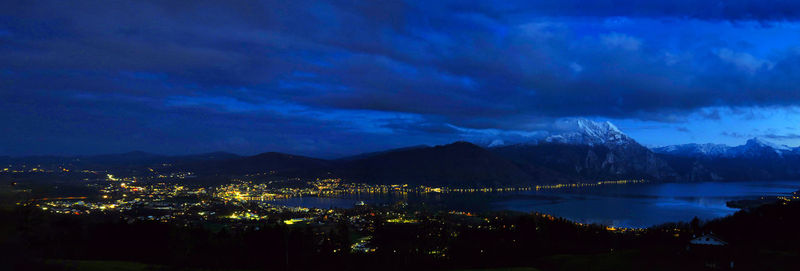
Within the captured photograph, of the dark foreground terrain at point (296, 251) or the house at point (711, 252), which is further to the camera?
the house at point (711, 252)

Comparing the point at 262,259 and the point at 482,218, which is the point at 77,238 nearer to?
the point at 262,259

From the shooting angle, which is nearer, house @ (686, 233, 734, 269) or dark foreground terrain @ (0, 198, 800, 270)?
dark foreground terrain @ (0, 198, 800, 270)

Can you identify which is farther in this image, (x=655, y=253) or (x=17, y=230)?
(x=655, y=253)

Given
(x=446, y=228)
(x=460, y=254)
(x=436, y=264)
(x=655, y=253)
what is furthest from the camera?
(x=446, y=228)

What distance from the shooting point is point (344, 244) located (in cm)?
5256

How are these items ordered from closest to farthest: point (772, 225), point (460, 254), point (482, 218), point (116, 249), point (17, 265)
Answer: point (17, 265), point (116, 249), point (460, 254), point (772, 225), point (482, 218)

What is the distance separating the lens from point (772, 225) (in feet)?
214

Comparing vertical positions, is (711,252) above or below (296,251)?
above

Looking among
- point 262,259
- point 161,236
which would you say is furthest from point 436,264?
point 161,236

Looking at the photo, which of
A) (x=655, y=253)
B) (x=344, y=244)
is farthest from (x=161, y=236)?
(x=655, y=253)

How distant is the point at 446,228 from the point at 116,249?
6183 centimetres

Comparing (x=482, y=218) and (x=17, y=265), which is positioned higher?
(x=17, y=265)

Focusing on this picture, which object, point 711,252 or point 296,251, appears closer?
point 711,252

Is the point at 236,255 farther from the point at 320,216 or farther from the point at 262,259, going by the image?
the point at 320,216
